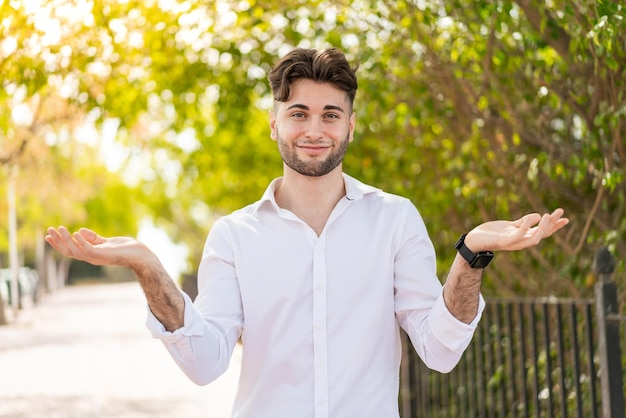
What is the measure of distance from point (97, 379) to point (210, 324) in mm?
11566

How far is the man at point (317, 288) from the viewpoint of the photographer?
9.28 feet

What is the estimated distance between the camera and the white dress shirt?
9.30 feet

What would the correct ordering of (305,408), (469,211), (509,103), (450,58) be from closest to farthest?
(305,408)
(509,103)
(450,58)
(469,211)

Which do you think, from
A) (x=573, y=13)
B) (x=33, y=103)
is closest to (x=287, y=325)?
(x=573, y=13)

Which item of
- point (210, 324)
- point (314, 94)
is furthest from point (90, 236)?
point (314, 94)

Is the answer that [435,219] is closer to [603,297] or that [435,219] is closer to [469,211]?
[469,211]

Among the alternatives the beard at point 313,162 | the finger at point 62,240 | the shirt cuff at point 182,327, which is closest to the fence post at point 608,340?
the beard at point 313,162

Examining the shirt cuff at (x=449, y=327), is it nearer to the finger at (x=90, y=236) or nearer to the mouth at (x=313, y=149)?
the mouth at (x=313, y=149)

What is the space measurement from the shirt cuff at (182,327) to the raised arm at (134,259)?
0.04ft

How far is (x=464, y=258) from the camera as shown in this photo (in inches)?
104

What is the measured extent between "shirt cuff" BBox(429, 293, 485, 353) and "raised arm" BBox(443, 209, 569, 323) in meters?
0.02

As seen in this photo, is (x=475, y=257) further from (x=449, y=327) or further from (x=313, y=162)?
(x=313, y=162)

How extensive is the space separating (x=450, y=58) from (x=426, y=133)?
4.10 feet

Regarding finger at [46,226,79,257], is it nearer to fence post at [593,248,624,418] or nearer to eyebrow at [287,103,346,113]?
eyebrow at [287,103,346,113]
